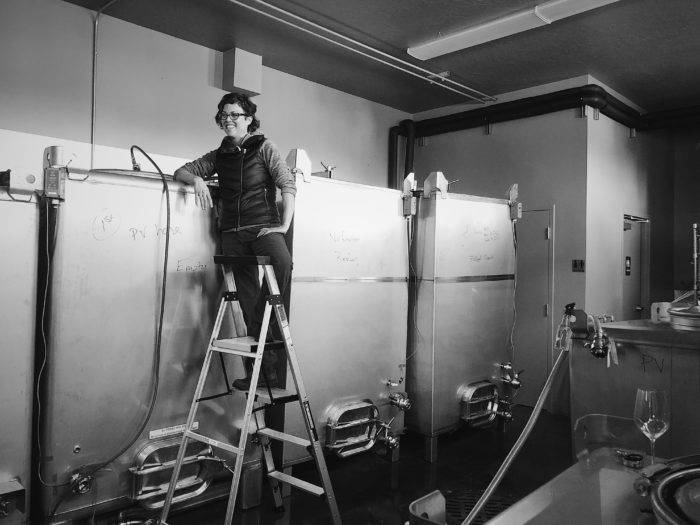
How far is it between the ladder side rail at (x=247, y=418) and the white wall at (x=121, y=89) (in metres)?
2.26

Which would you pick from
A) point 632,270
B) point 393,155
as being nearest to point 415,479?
point 393,155

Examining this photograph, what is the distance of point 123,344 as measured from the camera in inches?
99.9

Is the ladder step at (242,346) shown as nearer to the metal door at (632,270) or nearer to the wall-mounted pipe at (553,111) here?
the wall-mounted pipe at (553,111)

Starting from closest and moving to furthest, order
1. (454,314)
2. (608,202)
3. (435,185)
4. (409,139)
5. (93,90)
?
(435,185)
(454,314)
(93,90)
(608,202)
(409,139)

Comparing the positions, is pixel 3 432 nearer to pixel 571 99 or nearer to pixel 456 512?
pixel 456 512

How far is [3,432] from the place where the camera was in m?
2.22

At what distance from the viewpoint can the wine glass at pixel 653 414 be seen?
4.42ft

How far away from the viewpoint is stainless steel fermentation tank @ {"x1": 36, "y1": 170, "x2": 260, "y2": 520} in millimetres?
2355

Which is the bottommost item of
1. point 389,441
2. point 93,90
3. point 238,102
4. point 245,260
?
point 389,441

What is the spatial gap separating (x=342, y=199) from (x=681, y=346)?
1.96 meters

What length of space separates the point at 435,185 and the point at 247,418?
209 centimetres

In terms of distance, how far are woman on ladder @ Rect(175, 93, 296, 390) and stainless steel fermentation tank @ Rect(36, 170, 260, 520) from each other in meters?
0.14

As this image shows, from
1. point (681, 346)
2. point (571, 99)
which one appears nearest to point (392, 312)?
point (681, 346)

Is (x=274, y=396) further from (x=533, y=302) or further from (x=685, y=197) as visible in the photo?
(x=685, y=197)
